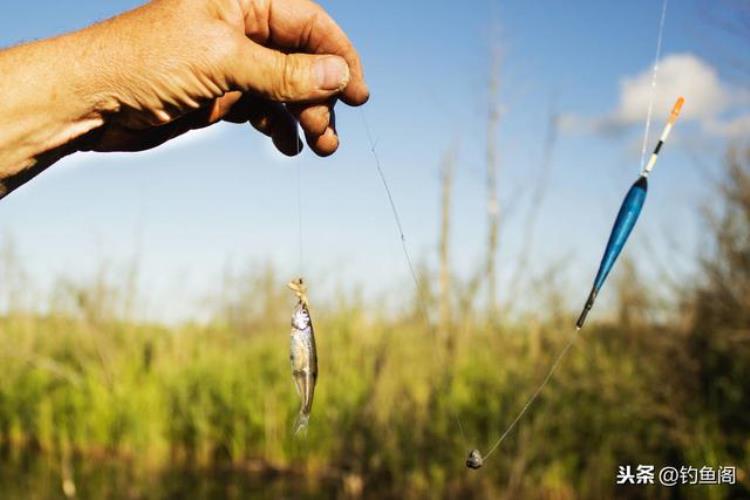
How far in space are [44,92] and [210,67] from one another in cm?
41

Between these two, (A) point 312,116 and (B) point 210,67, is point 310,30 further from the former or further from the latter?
(B) point 210,67

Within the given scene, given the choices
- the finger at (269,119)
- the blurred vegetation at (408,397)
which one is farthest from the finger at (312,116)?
the blurred vegetation at (408,397)

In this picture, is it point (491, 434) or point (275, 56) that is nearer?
point (275, 56)

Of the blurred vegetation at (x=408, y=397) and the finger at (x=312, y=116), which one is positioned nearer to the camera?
the finger at (x=312, y=116)

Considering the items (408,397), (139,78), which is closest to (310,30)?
(139,78)

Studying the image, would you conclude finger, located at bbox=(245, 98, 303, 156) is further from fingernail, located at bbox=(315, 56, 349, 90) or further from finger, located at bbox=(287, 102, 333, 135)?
fingernail, located at bbox=(315, 56, 349, 90)

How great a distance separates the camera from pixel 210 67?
79.0 inches

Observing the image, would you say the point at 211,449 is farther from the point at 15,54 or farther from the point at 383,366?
the point at 15,54

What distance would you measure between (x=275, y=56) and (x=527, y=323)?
722 centimetres

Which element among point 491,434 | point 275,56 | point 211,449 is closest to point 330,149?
point 275,56

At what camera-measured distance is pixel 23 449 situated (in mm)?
10211

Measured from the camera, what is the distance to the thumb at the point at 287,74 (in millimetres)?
2029

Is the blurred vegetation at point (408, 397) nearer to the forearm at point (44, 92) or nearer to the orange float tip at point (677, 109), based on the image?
the orange float tip at point (677, 109)

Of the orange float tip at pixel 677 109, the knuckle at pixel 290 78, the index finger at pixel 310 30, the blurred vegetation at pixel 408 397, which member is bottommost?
the blurred vegetation at pixel 408 397
